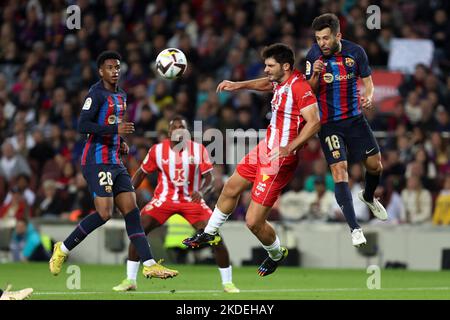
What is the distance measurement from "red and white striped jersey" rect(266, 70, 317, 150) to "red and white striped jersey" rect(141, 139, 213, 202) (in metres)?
2.88

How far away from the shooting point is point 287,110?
12562mm

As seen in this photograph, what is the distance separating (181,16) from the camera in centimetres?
2444

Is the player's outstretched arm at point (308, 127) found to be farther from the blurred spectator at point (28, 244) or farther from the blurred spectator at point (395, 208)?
the blurred spectator at point (28, 244)

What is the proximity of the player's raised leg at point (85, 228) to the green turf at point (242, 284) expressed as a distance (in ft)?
1.11

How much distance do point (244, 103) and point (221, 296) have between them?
27.2 ft

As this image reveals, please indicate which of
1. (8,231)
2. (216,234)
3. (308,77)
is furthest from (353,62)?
(8,231)

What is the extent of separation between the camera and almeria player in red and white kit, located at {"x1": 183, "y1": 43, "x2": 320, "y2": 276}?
40.9ft

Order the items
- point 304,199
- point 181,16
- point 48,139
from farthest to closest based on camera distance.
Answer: point 181,16
point 48,139
point 304,199

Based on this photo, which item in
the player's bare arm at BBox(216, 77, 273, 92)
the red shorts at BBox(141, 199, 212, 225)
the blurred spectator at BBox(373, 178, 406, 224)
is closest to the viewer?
the player's bare arm at BBox(216, 77, 273, 92)

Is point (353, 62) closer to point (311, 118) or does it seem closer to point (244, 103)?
point (311, 118)

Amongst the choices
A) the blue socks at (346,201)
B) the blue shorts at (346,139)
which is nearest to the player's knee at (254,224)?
the blue socks at (346,201)

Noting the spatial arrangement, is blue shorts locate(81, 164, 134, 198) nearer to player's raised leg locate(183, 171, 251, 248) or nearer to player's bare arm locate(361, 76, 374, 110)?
player's raised leg locate(183, 171, 251, 248)

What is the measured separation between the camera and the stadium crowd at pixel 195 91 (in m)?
20.0

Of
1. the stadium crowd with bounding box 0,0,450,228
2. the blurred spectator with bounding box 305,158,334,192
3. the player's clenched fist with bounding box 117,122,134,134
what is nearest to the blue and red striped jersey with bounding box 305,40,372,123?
the player's clenched fist with bounding box 117,122,134,134
